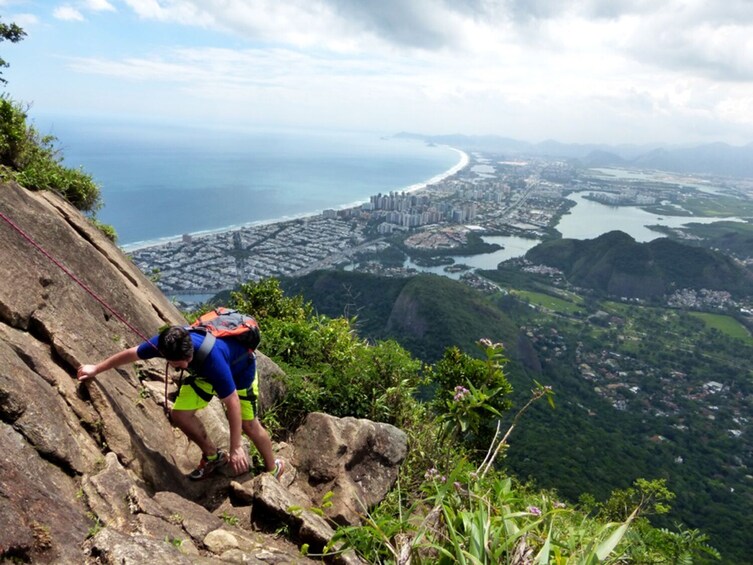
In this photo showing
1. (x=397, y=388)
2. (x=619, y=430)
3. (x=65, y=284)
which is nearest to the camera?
(x=65, y=284)

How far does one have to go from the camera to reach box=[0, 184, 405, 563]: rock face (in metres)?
2.35

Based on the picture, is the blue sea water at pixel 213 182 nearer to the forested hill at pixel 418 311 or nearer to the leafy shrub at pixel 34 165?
the forested hill at pixel 418 311

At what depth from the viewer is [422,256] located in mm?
75750

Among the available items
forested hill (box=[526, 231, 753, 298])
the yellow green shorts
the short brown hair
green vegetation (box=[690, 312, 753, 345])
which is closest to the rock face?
the yellow green shorts

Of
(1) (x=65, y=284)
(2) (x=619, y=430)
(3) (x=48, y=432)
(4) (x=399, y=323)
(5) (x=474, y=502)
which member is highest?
(1) (x=65, y=284)

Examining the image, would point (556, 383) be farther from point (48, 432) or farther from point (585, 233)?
point (585, 233)

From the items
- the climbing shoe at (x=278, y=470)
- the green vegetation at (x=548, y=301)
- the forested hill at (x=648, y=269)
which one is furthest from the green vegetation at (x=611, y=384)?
the climbing shoe at (x=278, y=470)

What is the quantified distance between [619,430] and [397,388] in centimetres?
3455

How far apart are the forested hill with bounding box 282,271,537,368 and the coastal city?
6.64 m

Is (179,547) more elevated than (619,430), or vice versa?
(179,547)

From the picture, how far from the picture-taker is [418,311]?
42.6 meters

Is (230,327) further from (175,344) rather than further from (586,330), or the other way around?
(586,330)

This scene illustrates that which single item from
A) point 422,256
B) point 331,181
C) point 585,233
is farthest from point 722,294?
point 331,181

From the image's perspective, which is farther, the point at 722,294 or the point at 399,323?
the point at 722,294
